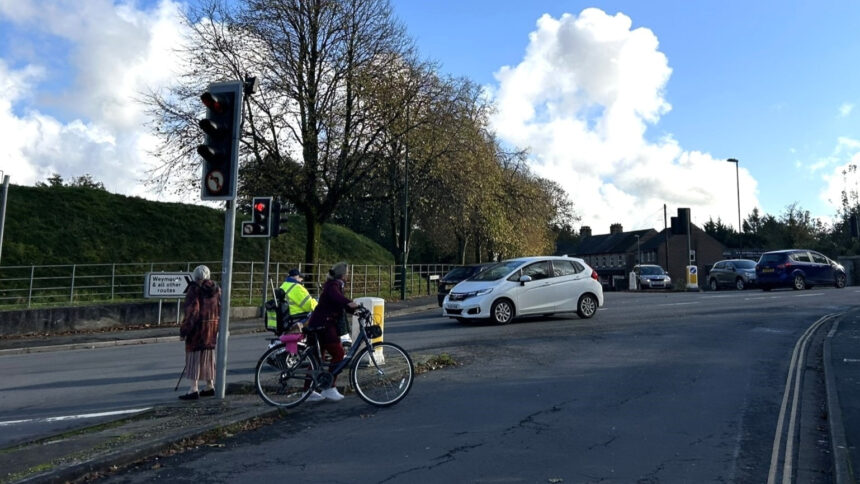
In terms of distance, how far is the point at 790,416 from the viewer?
6.70 metres

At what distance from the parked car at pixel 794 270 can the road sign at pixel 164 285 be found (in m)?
22.5

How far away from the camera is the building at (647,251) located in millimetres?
75256

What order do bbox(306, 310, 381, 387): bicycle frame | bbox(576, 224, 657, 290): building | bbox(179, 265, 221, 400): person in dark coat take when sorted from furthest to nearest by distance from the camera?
bbox(576, 224, 657, 290): building
bbox(179, 265, 221, 400): person in dark coat
bbox(306, 310, 381, 387): bicycle frame

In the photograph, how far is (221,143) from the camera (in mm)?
7879

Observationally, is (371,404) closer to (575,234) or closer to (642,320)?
(642,320)

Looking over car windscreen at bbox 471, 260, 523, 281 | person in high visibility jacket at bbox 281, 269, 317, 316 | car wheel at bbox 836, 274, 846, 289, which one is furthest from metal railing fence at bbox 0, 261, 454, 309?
car wheel at bbox 836, 274, 846, 289

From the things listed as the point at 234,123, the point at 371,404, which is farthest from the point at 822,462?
the point at 234,123

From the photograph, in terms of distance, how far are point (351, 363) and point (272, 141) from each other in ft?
56.5

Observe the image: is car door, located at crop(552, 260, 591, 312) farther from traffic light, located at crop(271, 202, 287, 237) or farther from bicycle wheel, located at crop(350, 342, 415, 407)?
bicycle wheel, located at crop(350, 342, 415, 407)

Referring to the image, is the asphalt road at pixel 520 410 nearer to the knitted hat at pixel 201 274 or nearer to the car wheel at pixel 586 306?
the knitted hat at pixel 201 274

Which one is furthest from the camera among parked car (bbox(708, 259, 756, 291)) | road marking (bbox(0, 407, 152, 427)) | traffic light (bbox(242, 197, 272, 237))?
parked car (bbox(708, 259, 756, 291))

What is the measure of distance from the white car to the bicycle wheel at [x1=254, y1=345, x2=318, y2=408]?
816cm

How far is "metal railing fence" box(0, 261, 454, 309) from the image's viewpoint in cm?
2073

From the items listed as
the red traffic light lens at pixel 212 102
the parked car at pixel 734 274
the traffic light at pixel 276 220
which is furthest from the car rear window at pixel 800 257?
the red traffic light lens at pixel 212 102
